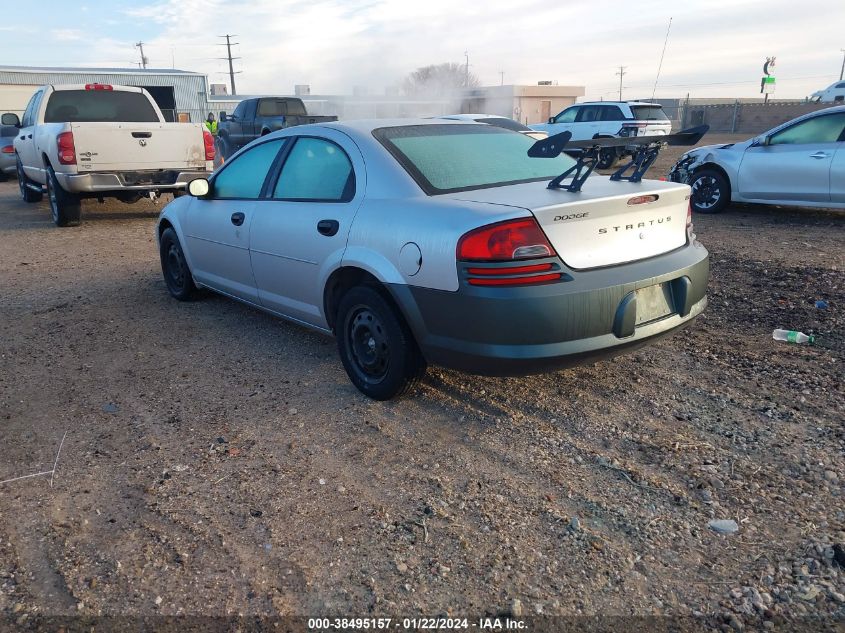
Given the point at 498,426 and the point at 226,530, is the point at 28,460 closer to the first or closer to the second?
the point at 226,530

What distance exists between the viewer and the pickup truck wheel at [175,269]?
5895mm

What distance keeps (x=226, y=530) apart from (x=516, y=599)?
1.19m

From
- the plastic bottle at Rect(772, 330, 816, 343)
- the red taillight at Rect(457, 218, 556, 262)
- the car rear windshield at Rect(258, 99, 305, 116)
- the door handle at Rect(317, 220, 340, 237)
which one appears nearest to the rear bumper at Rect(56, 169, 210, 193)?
the door handle at Rect(317, 220, 340, 237)

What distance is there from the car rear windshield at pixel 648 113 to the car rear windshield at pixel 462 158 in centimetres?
1587

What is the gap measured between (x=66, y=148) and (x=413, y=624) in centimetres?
898

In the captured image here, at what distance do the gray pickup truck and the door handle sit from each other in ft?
Result: 48.4

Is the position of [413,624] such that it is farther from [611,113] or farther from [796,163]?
[611,113]

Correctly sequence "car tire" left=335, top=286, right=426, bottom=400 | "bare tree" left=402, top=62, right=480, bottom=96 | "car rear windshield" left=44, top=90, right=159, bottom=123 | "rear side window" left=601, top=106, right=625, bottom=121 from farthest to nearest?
"bare tree" left=402, top=62, right=480, bottom=96
"rear side window" left=601, top=106, right=625, bottom=121
"car rear windshield" left=44, top=90, right=159, bottom=123
"car tire" left=335, top=286, right=426, bottom=400

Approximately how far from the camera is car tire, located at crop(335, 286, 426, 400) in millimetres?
3590

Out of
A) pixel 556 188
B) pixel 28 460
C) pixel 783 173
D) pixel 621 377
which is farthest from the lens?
pixel 783 173

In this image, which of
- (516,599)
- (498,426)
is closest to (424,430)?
(498,426)

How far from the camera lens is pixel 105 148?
30.5ft

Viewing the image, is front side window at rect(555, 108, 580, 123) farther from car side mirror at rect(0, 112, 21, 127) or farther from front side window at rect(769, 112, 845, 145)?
car side mirror at rect(0, 112, 21, 127)

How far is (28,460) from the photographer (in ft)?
10.9
